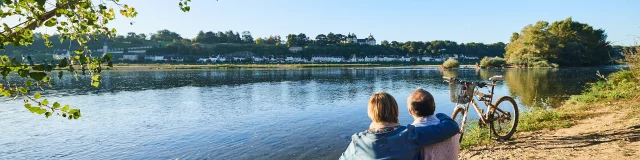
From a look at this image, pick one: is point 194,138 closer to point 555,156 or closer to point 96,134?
point 96,134

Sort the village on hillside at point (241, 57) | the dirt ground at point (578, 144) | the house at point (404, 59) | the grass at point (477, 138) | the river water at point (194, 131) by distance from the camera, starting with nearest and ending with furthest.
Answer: the dirt ground at point (578, 144)
the grass at point (477, 138)
the river water at point (194, 131)
the village on hillside at point (241, 57)
the house at point (404, 59)

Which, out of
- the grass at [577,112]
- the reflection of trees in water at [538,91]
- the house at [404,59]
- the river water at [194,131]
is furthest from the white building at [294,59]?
the grass at [577,112]

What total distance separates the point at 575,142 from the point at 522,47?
261 feet

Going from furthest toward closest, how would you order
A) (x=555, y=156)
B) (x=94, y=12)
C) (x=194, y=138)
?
(x=194, y=138)
(x=555, y=156)
(x=94, y=12)

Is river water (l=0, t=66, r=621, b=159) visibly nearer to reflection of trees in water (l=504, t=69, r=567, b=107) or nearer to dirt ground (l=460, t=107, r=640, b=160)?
reflection of trees in water (l=504, t=69, r=567, b=107)

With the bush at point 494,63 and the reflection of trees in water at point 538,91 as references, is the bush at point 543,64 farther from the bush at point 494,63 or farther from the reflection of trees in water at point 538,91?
the reflection of trees in water at point 538,91

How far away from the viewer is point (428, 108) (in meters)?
3.77

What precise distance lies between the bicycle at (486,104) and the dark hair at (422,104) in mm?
3992

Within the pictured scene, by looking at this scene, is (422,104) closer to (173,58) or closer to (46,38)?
(46,38)

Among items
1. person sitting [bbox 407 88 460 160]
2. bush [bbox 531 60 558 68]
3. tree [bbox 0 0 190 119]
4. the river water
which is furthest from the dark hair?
bush [bbox 531 60 558 68]

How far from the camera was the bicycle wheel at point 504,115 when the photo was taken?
8.26 meters

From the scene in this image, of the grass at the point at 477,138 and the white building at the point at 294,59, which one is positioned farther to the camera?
the white building at the point at 294,59

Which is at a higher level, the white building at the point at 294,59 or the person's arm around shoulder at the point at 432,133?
the person's arm around shoulder at the point at 432,133

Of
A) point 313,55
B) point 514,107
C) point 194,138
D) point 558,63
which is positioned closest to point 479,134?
point 514,107
